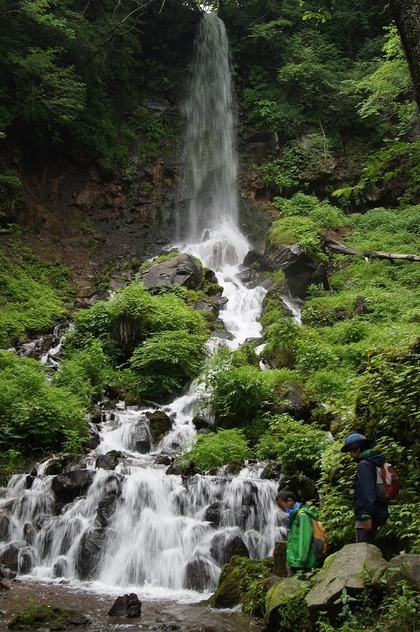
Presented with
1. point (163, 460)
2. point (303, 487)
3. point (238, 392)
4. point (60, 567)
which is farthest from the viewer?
point (238, 392)

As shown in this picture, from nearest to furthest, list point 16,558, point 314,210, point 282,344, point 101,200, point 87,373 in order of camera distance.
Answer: point 16,558, point 87,373, point 282,344, point 314,210, point 101,200

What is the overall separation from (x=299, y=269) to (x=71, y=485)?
12.5m

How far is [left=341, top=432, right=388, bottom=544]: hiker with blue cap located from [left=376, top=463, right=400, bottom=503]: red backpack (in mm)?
39

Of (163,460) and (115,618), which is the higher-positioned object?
(163,460)

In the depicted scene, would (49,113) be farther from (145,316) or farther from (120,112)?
(145,316)

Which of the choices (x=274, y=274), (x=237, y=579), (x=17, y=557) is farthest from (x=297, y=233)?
(x=237, y=579)

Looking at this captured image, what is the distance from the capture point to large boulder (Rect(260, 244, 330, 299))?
776 inches

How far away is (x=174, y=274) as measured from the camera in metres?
19.2

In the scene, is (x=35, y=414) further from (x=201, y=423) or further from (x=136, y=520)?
(x=136, y=520)

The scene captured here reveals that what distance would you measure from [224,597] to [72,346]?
32.8ft

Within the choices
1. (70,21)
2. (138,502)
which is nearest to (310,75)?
(70,21)

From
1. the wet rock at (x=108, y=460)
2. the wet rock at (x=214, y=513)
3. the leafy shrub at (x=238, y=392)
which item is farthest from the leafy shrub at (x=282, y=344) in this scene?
the wet rock at (x=214, y=513)

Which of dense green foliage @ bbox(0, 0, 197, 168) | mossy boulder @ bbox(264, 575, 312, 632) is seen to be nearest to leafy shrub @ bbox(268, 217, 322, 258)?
dense green foliage @ bbox(0, 0, 197, 168)

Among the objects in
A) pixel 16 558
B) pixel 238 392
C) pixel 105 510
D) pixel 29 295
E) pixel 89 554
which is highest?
pixel 29 295
